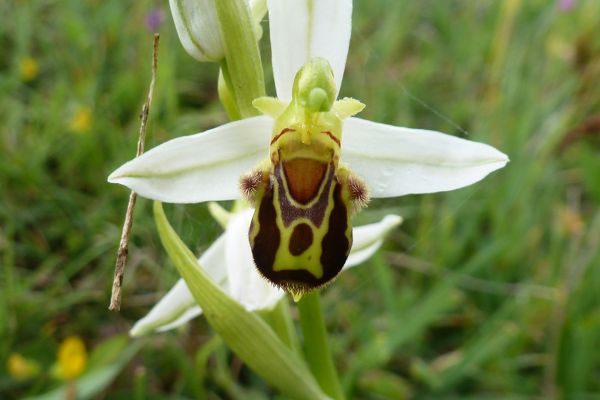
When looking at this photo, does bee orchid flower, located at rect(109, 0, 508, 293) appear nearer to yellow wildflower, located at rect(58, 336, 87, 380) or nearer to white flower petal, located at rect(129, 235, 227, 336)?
white flower petal, located at rect(129, 235, 227, 336)

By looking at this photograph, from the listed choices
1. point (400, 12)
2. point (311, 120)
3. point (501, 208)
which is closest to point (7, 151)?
point (311, 120)

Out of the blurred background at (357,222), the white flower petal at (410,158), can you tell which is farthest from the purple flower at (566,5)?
the white flower petal at (410,158)

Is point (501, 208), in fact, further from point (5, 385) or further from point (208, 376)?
point (5, 385)

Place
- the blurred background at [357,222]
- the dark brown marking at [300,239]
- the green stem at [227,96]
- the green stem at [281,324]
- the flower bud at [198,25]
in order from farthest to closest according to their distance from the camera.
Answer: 1. the blurred background at [357,222]
2. the green stem at [281,324]
3. the green stem at [227,96]
4. the flower bud at [198,25]
5. the dark brown marking at [300,239]

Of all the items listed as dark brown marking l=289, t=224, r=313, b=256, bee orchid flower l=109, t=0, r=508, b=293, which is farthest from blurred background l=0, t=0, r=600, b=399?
dark brown marking l=289, t=224, r=313, b=256

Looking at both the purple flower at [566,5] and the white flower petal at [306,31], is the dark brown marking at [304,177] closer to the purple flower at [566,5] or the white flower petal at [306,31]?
the white flower petal at [306,31]
